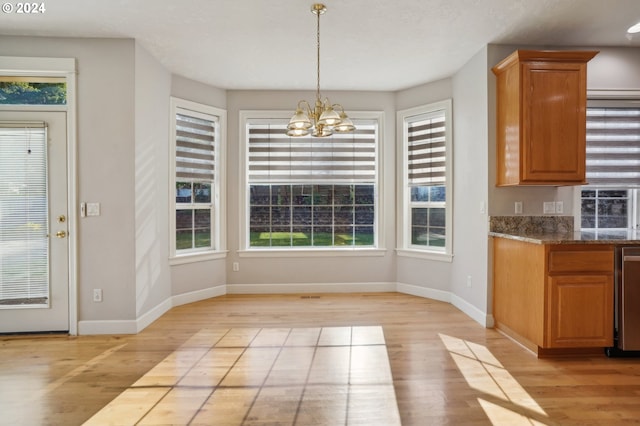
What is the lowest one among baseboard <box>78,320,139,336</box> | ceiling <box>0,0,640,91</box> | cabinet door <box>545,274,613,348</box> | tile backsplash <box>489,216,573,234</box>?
baseboard <box>78,320,139,336</box>

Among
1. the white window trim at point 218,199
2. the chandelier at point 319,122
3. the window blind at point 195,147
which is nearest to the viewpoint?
the chandelier at point 319,122

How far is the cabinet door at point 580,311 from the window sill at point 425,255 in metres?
1.75

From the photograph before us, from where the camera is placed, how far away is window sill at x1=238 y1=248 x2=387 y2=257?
5277 millimetres

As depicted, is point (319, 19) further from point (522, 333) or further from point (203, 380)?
point (522, 333)

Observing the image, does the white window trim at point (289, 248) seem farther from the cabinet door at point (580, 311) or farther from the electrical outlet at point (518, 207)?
the cabinet door at point (580, 311)

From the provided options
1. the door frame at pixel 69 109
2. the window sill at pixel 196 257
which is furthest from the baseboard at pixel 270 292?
the window sill at pixel 196 257

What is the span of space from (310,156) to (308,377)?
3255 mm

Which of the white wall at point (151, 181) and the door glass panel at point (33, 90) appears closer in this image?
the door glass panel at point (33, 90)

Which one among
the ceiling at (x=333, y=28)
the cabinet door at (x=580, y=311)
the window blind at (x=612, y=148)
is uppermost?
the ceiling at (x=333, y=28)

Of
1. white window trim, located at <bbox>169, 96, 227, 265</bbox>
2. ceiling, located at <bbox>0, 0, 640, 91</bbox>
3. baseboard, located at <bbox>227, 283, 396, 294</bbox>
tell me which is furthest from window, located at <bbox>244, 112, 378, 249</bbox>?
ceiling, located at <bbox>0, 0, 640, 91</bbox>

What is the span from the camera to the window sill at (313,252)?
17.3ft

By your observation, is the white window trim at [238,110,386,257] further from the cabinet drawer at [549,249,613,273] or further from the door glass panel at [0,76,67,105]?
the cabinet drawer at [549,249,613,273]

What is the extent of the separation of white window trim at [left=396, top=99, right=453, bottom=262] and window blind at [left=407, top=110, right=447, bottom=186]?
0.23 ft

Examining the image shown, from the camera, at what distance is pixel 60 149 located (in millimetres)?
3688
